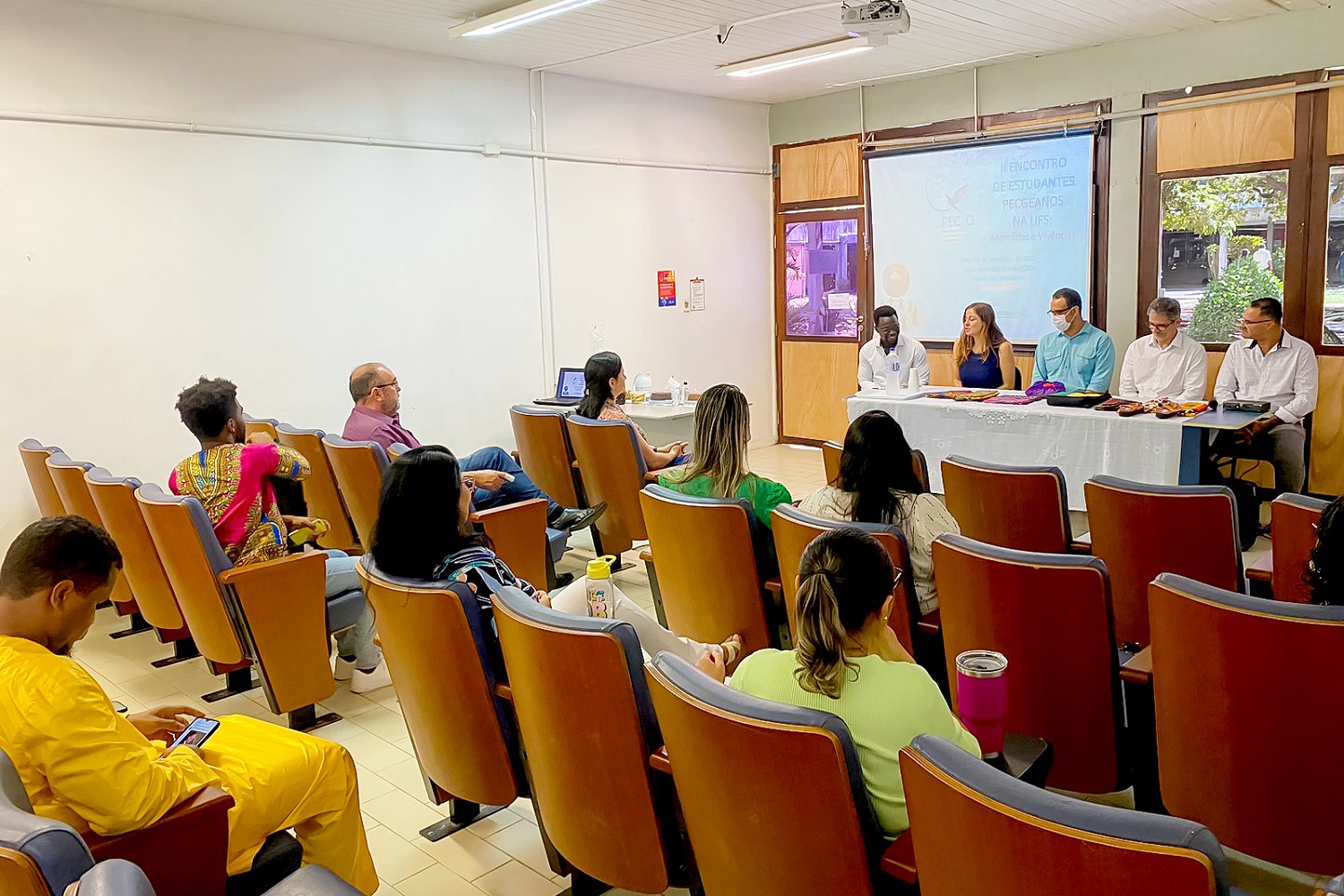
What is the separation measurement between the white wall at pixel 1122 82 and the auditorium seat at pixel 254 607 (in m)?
5.09

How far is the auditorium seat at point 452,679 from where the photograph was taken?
2330 mm

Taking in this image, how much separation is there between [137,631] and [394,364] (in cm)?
239

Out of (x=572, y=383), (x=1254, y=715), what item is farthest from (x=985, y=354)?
(x=1254, y=715)

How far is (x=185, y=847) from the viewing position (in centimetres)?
196

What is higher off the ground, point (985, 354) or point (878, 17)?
point (878, 17)

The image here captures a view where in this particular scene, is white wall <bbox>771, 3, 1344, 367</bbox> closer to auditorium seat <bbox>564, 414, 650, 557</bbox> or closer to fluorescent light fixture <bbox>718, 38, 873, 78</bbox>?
fluorescent light fixture <bbox>718, 38, 873, 78</bbox>

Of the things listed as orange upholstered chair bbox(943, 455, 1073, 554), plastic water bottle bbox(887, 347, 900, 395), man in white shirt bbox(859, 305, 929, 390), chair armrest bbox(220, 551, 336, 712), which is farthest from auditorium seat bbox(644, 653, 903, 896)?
man in white shirt bbox(859, 305, 929, 390)

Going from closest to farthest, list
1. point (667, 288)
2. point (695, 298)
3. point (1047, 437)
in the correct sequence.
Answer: point (1047, 437), point (667, 288), point (695, 298)

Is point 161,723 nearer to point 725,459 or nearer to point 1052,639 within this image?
point 725,459

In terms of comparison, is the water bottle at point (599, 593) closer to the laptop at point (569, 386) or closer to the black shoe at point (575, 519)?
the black shoe at point (575, 519)

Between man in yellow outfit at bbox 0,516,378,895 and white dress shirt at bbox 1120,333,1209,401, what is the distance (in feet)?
17.8

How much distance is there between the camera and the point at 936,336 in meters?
8.21

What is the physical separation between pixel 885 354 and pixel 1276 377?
8.03ft

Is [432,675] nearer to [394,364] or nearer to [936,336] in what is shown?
[394,364]
